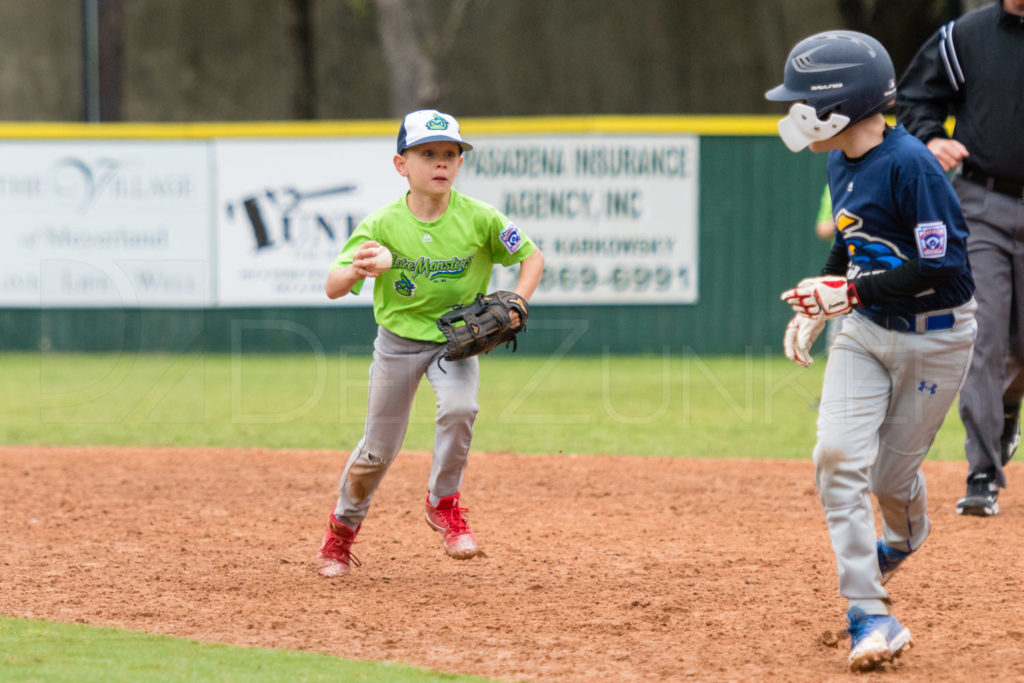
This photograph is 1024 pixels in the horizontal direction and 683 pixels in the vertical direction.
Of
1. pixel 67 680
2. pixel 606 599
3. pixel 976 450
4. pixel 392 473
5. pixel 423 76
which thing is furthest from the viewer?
pixel 423 76

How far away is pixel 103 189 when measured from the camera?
43.2ft

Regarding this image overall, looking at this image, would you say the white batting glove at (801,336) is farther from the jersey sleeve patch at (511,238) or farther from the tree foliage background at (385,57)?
the tree foliage background at (385,57)

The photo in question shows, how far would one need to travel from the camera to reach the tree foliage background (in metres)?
21.9

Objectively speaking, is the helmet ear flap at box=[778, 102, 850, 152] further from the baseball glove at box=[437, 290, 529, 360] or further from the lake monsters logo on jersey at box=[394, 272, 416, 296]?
the lake monsters logo on jersey at box=[394, 272, 416, 296]

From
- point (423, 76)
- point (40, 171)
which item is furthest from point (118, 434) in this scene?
point (423, 76)

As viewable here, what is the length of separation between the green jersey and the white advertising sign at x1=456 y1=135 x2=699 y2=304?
26.1ft

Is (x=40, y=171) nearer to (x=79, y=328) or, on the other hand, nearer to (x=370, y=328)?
(x=79, y=328)

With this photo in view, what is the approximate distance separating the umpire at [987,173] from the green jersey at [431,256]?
7.26 feet

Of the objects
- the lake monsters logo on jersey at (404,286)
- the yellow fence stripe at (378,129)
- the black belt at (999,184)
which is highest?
the yellow fence stripe at (378,129)

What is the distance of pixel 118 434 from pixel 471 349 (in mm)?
5087

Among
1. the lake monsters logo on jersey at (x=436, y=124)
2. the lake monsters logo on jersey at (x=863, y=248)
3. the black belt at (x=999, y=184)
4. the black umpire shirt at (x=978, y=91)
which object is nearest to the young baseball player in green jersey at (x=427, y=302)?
the lake monsters logo on jersey at (x=436, y=124)

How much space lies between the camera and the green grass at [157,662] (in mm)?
3568

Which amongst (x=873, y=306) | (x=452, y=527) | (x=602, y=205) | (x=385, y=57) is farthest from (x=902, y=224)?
(x=385, y=57)

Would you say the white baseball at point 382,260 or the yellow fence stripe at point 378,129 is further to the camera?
the yellow fence stripe at point 378,129
